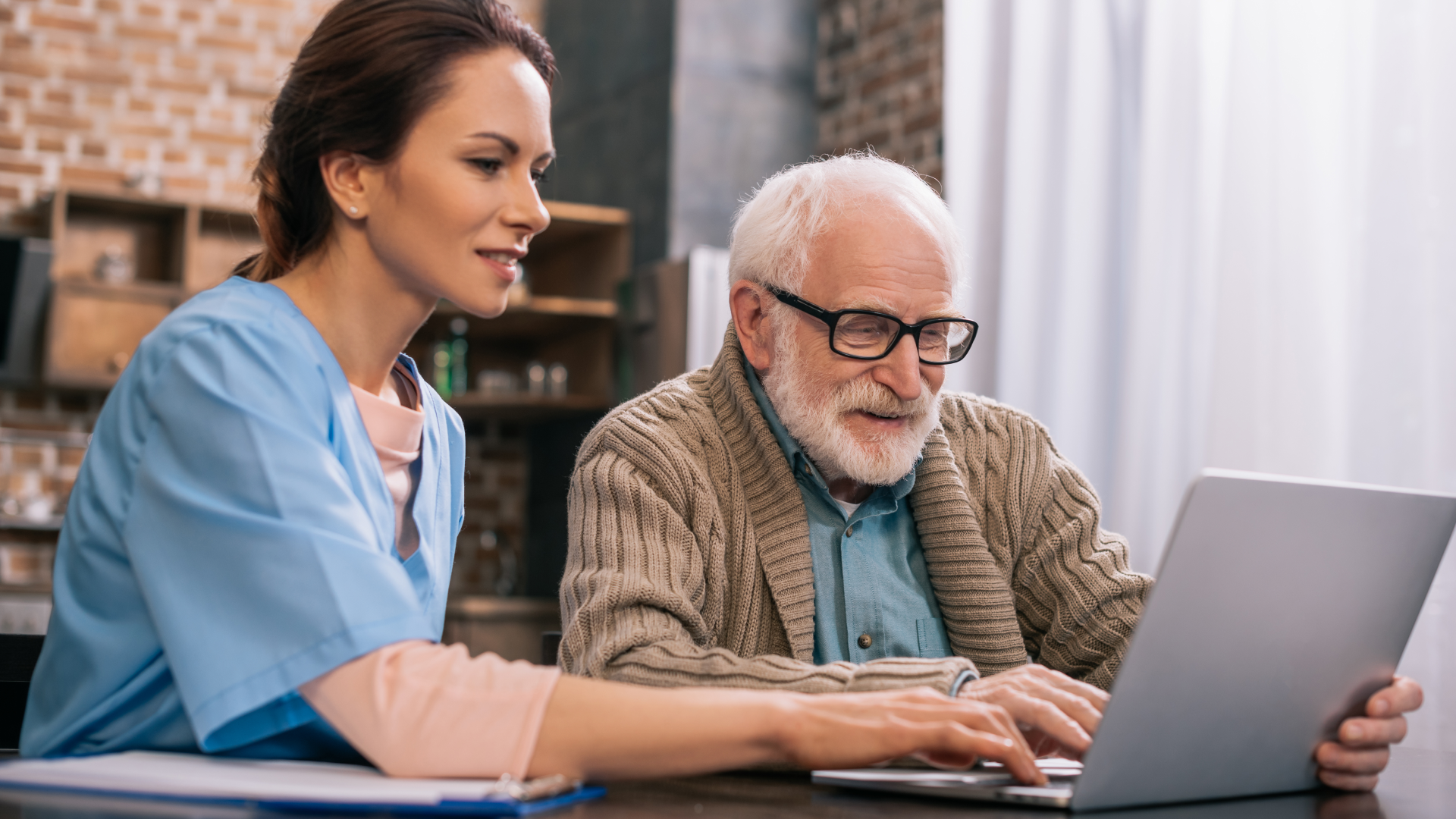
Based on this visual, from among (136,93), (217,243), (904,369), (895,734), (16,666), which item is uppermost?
(136,93)

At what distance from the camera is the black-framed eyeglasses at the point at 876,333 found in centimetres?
164

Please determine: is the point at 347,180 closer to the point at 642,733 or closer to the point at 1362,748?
the point at 642,733

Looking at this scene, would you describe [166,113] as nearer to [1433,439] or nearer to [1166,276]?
[1166,276]

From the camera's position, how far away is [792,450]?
5.47ft

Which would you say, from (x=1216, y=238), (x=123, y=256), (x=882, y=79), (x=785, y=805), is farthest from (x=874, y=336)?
(x=123, y=256)

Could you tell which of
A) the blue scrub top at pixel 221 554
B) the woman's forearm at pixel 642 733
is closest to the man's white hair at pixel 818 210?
the blue scrub top at pixel 221 554

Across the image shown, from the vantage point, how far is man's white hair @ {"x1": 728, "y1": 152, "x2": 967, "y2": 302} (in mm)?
1704

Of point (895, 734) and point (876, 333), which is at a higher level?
point (876, 333)

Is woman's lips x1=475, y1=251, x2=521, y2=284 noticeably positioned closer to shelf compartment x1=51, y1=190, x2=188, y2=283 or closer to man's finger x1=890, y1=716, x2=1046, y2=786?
man's finger x1=890, y1=716, x2=1046, y2=786

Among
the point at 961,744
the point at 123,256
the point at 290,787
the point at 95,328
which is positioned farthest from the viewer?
the point at 123,256

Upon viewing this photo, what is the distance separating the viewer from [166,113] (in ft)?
16.9

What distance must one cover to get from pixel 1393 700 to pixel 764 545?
676mm

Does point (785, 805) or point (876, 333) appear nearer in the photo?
point (785, 805)

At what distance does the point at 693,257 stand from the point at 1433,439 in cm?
243
